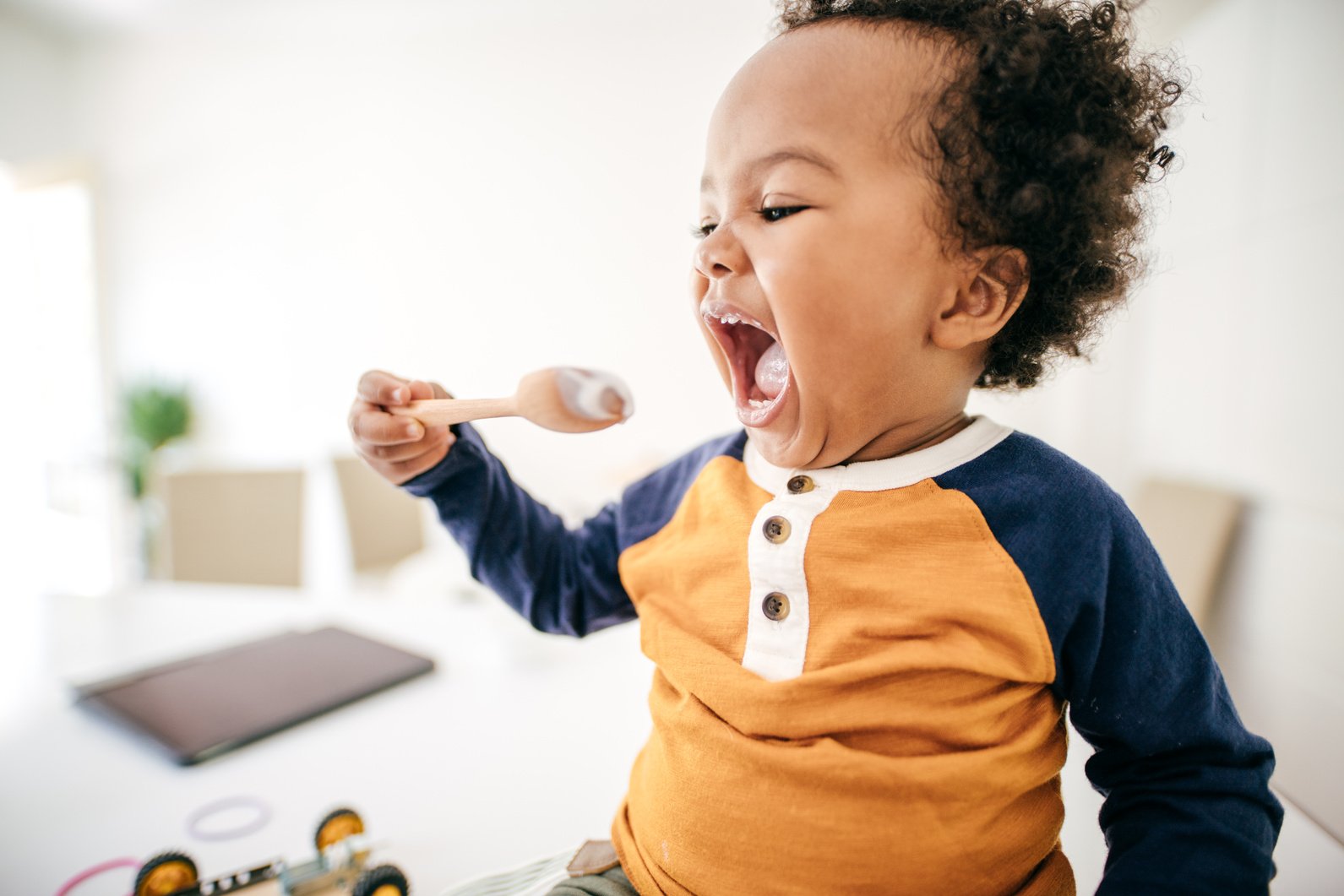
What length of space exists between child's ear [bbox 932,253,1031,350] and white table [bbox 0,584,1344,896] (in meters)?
0.48

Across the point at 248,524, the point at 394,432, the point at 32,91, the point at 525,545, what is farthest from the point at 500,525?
the point at 32,91

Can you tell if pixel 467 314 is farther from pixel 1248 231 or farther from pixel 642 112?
pixel 1248 231

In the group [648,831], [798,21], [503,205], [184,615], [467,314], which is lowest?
[184,615]

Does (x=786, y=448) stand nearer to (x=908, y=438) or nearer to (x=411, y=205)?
(x=908, y=438)

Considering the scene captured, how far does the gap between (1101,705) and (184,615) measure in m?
1.32

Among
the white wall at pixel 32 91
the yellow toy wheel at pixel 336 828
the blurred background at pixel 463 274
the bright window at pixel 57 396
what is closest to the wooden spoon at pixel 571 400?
the yellow toy wheel at pixel 336 828

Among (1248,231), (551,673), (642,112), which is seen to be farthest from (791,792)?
(642,112)

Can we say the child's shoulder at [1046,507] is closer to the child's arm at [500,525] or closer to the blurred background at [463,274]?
the child's arm at [500,525]

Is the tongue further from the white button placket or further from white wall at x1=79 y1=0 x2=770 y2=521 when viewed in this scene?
white wall at x1=79 y1=0 x2=770 y2=521

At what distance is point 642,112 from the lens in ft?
10.8

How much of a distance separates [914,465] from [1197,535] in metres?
1.37

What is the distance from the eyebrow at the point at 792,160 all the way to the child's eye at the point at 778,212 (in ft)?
0.10

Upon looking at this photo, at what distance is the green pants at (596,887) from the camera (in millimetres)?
542

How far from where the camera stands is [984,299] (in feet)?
1.82
